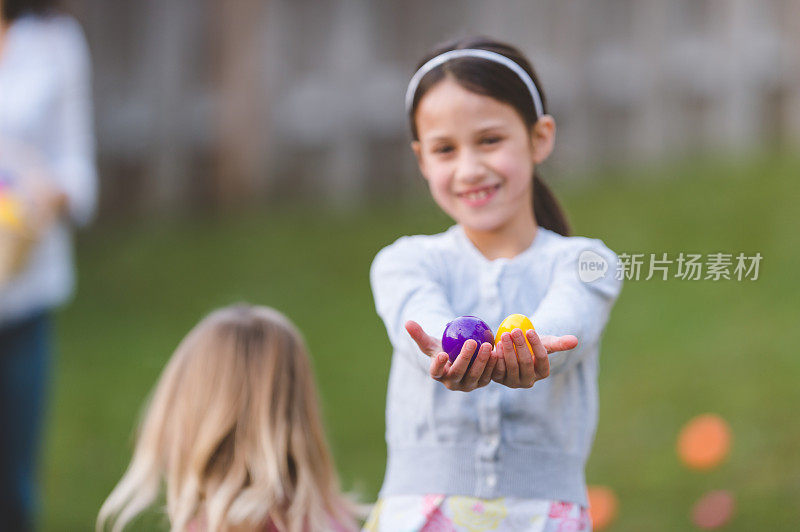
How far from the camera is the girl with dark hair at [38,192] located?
355 cm

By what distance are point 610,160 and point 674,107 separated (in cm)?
55

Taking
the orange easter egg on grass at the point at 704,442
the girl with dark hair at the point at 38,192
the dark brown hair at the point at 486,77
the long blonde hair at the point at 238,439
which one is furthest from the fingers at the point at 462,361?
the orange easter egg on grass at the point at 704,442

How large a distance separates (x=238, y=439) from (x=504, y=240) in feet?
2.65

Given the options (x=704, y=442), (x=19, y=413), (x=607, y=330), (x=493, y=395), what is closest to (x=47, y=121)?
(x=19, y=413)

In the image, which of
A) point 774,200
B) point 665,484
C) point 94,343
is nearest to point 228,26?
point 94,343

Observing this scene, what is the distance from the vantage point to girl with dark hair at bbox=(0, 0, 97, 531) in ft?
11.6

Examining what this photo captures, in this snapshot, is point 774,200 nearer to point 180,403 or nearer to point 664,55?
point 664,55

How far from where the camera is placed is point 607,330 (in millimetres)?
5617

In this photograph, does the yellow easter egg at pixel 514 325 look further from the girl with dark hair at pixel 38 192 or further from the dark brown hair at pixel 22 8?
the dark brown hair at pixel 22 8

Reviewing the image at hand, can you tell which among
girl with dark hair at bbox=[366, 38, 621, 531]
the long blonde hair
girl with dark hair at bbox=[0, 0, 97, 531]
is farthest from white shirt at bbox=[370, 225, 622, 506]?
girl with dark hair at bbox=[0, 0, 97, 531]

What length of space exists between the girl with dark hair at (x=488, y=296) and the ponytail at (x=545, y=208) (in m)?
0.10

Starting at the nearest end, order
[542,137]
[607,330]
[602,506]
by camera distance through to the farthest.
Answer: [542,137], [602,506], [607,330]

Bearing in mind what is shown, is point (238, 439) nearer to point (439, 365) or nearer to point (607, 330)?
point (439, 365)

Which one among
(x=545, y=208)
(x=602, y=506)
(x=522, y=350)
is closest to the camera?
(x=522, y=350)
